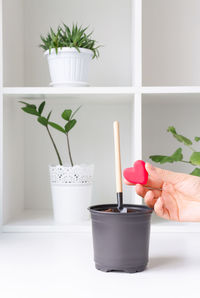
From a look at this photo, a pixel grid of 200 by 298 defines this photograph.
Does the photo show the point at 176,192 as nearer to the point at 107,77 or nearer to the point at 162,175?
the point at 162,175

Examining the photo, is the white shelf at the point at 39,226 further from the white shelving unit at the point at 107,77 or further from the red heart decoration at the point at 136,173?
the red heart decoration at the point at 136,173

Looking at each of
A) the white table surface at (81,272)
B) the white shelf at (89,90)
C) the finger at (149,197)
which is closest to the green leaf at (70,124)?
the white shelf at (89,90)

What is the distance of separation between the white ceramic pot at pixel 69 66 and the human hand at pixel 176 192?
1.49 ft

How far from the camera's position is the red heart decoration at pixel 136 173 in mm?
845

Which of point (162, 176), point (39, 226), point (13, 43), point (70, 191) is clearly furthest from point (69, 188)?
point (13, 43)

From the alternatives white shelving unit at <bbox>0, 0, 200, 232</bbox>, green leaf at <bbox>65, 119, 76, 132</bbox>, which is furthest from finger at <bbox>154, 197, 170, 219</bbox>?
white shelving unit at <bbox>0, 0, 200, 232</bbox>

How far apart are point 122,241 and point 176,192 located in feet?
0.69

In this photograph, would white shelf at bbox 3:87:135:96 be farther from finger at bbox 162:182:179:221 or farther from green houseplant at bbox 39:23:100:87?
finger at bbox 162:182:179:221

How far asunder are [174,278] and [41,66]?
0.97 m

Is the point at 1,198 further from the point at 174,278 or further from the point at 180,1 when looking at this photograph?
the point at 180,1

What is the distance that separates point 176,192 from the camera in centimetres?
92

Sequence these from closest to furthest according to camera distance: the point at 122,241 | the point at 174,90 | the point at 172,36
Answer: the point at 122,241 → the point at 174,90 → the point at 172,36

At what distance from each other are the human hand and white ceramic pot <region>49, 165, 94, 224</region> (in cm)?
35

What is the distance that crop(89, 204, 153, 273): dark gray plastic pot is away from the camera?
0.78 metres
